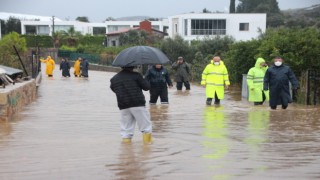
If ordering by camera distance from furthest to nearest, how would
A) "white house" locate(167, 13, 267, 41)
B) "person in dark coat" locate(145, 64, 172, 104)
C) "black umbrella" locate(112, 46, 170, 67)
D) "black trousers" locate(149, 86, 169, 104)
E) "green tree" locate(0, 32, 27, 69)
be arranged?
"white house" locate(167, 13, 267, 41)
"green tree" locate(0, 32, 27, 69)
"black trousers" locate(149, 86, 169, 104)
"person in dark coat" locate(145, 64, 172, 104)
"black umbrella" locate(112, 46, 170, 67)

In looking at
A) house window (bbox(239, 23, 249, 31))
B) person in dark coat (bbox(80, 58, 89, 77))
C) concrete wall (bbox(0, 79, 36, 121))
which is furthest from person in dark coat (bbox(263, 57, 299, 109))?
house window (bbox(239, 23, 249, 31))

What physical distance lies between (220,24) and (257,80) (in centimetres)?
6158

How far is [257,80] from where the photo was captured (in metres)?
14.5

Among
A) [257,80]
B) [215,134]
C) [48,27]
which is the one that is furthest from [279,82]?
[48,27]

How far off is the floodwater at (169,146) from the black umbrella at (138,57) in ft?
3.91

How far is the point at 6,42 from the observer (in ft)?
104

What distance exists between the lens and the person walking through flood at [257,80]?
569 inches

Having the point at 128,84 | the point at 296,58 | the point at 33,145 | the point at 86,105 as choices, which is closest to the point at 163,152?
the point at 128,84

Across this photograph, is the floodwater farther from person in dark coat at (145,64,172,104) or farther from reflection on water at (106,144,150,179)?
person in dark coat at (145,64,172,104)

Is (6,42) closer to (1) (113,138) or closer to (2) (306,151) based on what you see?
(1) (113,138)

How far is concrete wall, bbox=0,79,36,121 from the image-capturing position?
34.3 ft

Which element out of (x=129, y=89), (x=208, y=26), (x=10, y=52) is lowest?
(x=129, y=89)

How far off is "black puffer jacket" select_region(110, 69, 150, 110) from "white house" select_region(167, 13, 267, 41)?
217 feet

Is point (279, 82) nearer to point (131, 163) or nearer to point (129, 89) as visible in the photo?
point (129, 89)
